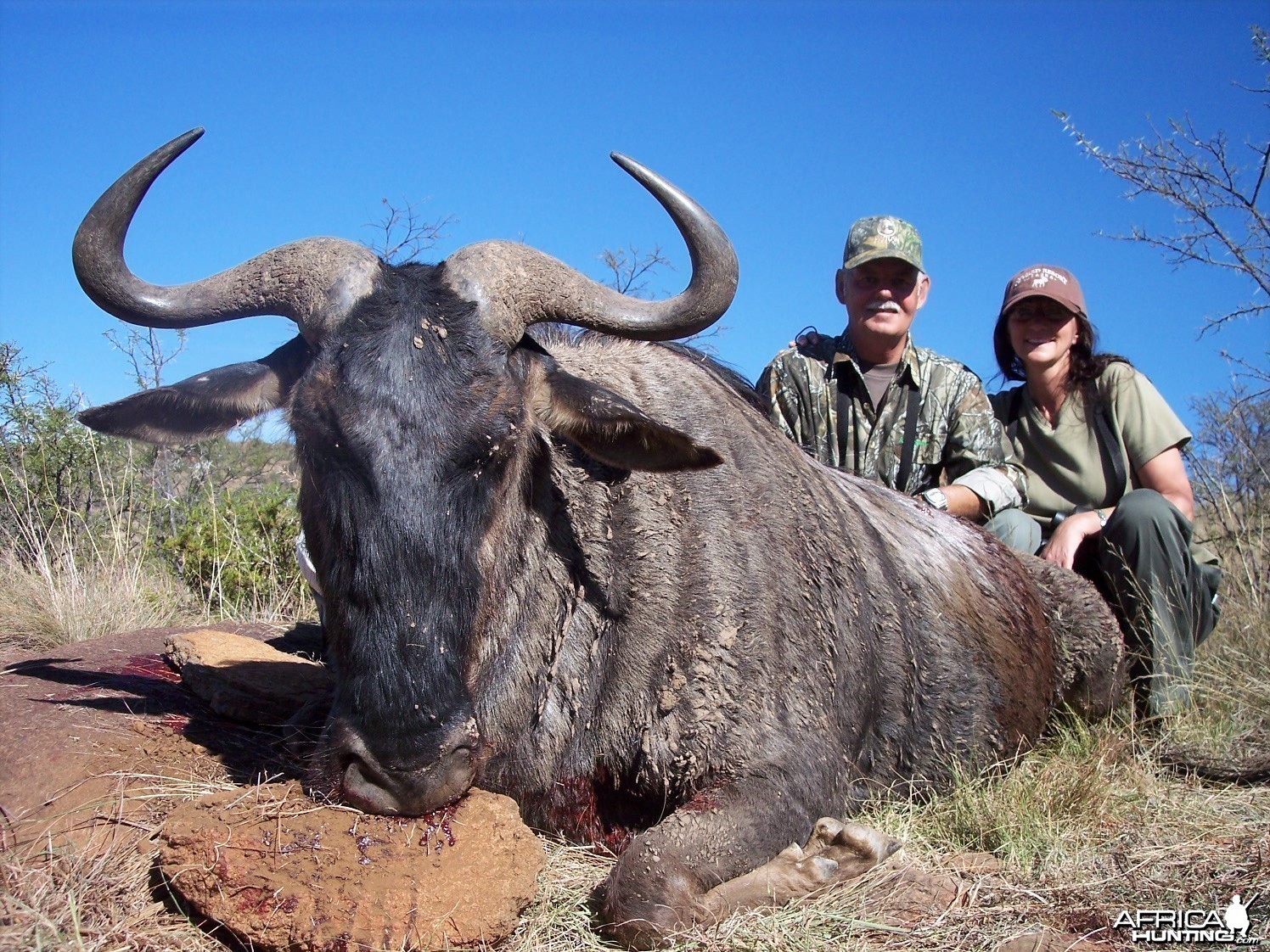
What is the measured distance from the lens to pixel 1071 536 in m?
5.83

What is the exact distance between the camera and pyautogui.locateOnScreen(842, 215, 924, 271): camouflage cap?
20.6ft

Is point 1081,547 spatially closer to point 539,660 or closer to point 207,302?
point 539,660

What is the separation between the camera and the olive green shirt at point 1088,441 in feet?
19.4

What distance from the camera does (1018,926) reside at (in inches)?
120

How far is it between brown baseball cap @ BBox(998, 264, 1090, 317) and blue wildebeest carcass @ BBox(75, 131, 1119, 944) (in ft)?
8.43

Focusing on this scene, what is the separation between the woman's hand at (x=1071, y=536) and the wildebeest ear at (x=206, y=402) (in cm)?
431

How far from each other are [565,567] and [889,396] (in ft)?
10.8

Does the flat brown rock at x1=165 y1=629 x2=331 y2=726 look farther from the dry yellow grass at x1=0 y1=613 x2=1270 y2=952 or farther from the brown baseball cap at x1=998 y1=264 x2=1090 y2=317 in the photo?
the brown baseball cap at x1=998 y1=264 x2=1090 y2=317

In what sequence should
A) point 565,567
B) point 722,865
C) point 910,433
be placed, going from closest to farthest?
point 722,865 < point 565,567 < point 910,433

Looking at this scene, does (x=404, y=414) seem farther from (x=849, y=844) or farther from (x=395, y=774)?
(x=849, y=844)

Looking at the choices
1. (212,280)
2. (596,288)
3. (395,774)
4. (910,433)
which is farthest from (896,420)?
(395,774)

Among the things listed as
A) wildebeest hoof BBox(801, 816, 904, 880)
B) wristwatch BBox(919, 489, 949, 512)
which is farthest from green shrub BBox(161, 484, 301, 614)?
wildebeest hoof BBox(801, 816, 904, 880)

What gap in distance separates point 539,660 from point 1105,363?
4.30 metres

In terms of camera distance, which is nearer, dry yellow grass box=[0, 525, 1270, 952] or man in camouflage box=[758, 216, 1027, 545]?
dry yellow grass box=[0, 525, 1270, 952]
